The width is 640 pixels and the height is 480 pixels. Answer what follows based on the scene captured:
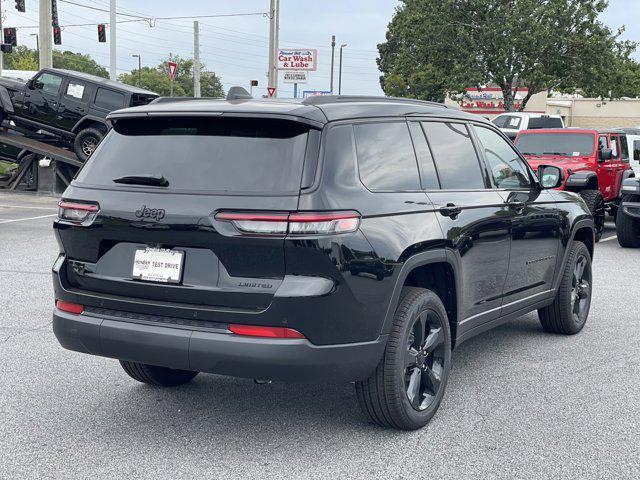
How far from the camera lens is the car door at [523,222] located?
18.6 feet

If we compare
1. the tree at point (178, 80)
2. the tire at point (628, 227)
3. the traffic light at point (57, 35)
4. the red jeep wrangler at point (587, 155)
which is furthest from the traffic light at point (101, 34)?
the tree at point (178, 80)

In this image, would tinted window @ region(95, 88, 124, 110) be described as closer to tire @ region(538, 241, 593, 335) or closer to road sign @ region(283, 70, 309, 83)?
tire @ region(538, 241, 593, 335)

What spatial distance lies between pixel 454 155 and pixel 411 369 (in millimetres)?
1417

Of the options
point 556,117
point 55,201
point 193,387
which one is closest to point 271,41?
point 556,117

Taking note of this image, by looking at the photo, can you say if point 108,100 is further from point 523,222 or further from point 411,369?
point 411,369

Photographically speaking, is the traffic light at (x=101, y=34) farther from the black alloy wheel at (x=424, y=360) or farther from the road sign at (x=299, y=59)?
the black alloy wheel at (x=424, y=360)

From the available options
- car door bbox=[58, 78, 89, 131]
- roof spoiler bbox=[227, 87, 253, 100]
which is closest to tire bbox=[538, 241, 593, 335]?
roof spoiler bbox=[227, 87, 253, 100]

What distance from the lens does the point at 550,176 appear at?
6.41 meters

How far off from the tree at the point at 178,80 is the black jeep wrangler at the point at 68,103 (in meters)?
104

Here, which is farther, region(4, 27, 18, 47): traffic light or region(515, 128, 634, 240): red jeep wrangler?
region(4, 27, 18, 47): traffic light

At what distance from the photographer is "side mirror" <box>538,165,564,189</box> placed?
6.41 meters

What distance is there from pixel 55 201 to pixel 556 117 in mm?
16198

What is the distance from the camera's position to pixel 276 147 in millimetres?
4047

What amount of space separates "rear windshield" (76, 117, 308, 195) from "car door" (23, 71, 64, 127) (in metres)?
15.9
